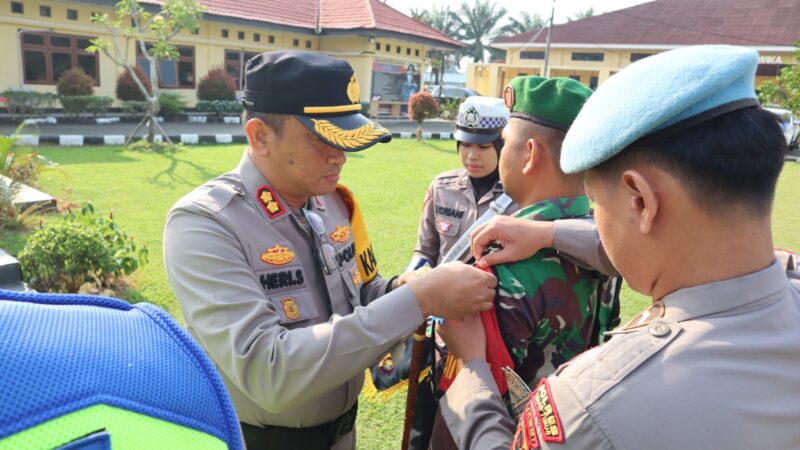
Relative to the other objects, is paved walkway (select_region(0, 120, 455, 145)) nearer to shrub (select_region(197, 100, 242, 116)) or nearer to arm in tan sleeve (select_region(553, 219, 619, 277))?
shrub (select_region(197, 100, 242, 116))

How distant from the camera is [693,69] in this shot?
0.93m

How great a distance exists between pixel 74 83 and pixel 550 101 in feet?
55.8

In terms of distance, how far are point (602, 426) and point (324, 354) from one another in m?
0.74

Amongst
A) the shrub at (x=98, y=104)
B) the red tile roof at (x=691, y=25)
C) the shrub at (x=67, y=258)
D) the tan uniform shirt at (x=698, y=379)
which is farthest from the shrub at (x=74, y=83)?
the red tile roof at (x=691, y=25)

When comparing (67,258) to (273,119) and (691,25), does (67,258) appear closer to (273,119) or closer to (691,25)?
(273,119)

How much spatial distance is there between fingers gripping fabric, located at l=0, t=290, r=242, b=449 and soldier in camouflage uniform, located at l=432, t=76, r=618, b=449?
1.00 metres

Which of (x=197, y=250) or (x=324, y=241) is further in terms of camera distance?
(x=324, y=241)

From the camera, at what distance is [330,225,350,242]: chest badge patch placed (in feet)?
6.77

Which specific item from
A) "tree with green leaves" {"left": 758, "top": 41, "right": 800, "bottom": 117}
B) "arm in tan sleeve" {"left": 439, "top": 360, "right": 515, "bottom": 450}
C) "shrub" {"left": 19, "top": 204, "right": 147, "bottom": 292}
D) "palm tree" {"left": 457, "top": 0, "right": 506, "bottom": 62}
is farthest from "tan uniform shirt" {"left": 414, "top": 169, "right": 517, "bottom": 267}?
"palm tree" {"left": 457, "top": 0, "right": 506, "bottom": 62}

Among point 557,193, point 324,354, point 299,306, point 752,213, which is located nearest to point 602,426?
point 752,213

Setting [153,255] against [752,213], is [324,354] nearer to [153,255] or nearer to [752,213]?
[752,213]

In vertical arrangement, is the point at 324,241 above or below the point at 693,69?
below

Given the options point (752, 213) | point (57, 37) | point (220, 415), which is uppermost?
point (57, 37)

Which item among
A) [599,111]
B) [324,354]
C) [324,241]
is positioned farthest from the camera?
[324,241]
